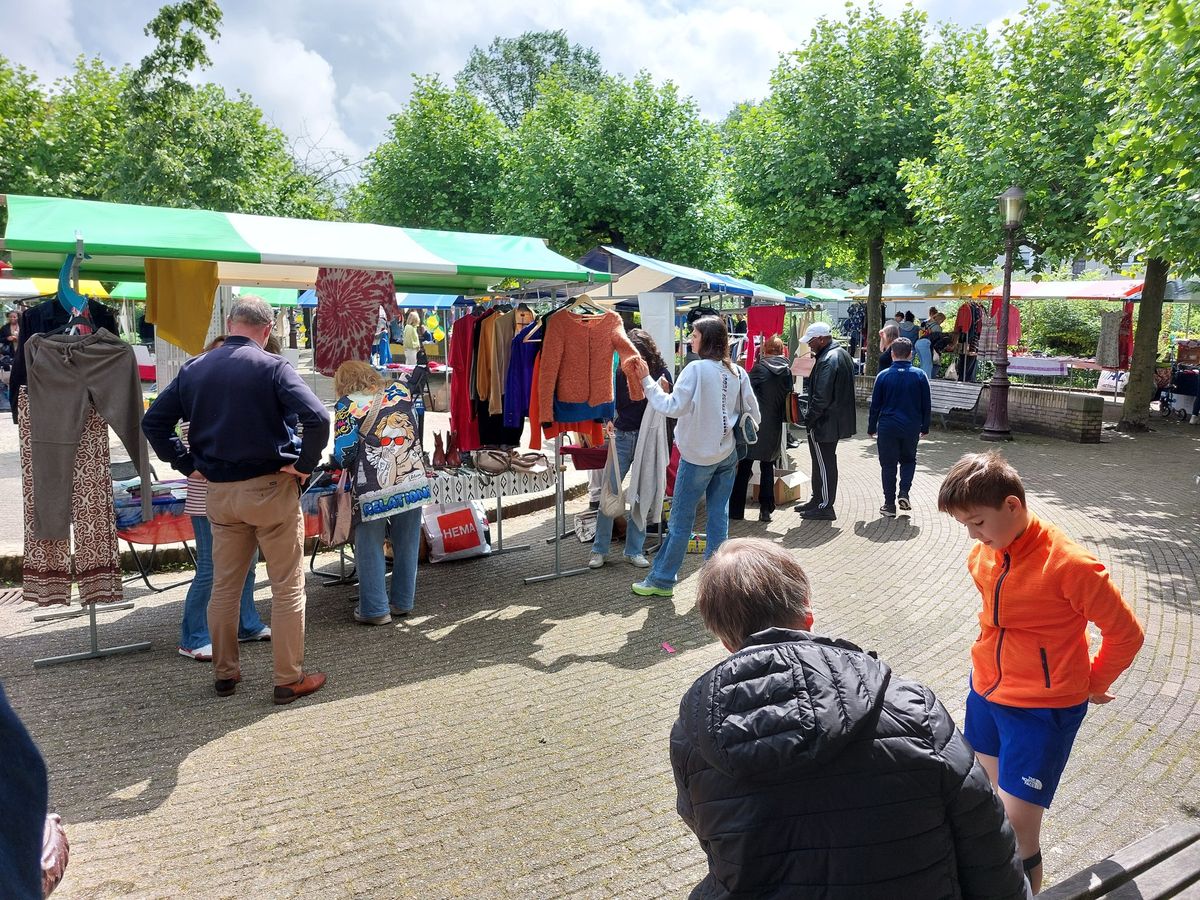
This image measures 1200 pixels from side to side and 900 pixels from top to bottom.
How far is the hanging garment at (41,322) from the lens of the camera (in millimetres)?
Result: 4605

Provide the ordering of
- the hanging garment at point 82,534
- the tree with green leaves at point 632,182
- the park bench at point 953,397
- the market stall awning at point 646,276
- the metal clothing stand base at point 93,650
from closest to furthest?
the hanging garment at point 82,534, the metal clothing stand base at point 93,650, the market stall awning at point 646,276, the park bench at point 953,397, the tree with green leaves at point 632,182

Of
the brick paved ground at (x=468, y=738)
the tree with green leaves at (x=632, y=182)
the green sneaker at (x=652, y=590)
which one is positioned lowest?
the brick paved ground at (x=468, y=738)

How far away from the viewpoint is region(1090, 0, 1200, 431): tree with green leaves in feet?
23.1

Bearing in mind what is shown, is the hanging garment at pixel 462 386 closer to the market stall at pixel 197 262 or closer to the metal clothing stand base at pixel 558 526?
the market stall at pixel 197 262

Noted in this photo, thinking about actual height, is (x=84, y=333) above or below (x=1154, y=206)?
below

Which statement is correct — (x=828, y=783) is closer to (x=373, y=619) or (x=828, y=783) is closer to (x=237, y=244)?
(x=237, y=244)

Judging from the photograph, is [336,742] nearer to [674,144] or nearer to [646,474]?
[646,474]

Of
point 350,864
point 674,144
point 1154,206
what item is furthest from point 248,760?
point 674,144

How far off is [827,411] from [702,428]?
291 centimetres

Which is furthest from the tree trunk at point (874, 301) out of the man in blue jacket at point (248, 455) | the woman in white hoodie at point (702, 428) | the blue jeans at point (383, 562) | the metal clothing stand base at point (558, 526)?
the man in blue jacket at point (248, 455)

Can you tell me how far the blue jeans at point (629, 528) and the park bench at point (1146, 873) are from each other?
4.27m

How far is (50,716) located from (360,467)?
201 centimetres

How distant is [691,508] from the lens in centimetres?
596

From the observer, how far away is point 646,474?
683 cm
